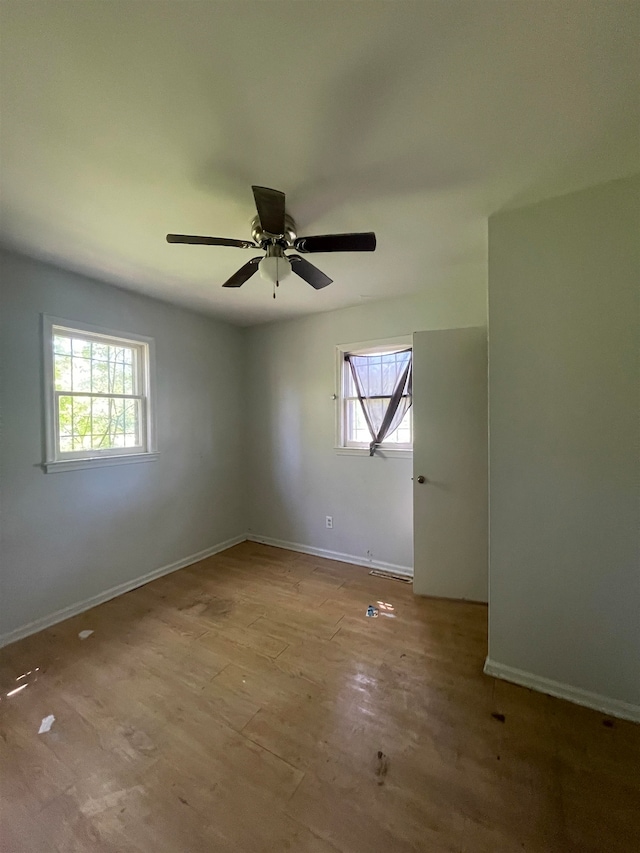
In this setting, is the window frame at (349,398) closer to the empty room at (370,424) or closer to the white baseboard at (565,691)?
the empty room at (370,424)

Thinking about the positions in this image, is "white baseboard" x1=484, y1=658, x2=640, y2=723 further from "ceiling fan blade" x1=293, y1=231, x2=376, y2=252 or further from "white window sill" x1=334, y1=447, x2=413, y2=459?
"ceiling fan blade" x1=293, y1=231, x2=376, y2=252

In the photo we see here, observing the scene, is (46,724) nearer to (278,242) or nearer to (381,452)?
(278,242)

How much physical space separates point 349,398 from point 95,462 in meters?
2.40

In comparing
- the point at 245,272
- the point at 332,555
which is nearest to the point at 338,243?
the point at 245,272

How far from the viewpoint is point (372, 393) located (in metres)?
3.36

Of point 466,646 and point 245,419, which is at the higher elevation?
point 245,419

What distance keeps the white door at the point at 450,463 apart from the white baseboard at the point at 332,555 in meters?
0.40

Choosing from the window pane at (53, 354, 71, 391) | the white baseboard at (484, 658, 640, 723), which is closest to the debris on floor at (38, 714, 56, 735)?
the window pane at (53, 354, 71, 391)

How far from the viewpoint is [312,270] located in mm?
1918

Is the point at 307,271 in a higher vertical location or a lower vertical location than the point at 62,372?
higher

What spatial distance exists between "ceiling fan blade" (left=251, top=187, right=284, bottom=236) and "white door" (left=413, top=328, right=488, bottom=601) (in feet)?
5.18

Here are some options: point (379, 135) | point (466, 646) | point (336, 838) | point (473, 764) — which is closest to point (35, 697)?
point (336, 838)

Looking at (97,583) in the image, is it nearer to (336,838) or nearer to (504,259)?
(336,838)

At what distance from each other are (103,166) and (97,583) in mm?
2911
